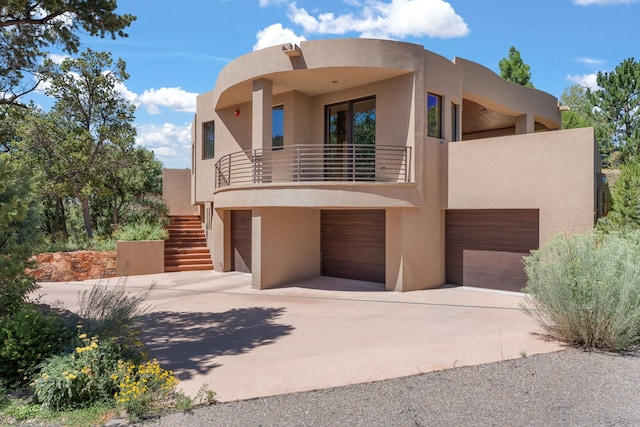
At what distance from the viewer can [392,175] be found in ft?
42.1

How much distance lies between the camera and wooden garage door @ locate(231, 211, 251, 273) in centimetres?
1628

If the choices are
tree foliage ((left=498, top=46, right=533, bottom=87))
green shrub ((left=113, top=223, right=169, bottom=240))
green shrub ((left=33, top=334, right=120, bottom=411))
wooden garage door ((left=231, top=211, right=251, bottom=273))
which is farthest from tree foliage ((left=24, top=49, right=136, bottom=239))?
tree foliage ((left=498, top=46, right=533, bottom=87))

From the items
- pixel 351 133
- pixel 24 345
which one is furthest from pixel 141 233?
pixel 24 345

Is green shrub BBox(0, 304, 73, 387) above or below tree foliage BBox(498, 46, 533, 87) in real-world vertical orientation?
below

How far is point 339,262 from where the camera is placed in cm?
1470

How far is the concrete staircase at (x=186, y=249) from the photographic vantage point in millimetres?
16953

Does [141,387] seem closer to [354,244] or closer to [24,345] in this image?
[24,345]

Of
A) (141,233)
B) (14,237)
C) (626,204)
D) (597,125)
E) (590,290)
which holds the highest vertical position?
(597,125)

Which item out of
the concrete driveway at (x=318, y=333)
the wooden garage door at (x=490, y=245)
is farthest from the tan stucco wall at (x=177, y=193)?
the wooden garage door at (x=490, y=245)

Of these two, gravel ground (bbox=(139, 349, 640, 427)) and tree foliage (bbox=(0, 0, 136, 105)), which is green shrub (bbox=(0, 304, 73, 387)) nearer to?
gravel ground (bbox=(139, 349, 640, 427))

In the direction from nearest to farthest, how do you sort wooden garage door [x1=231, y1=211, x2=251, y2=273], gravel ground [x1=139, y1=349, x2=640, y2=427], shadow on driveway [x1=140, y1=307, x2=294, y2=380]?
gravel ground [x1=139, y1=349, x2=640, y2=427] → shadow on driveway [x1=140, y1=307, x2=294, y2=380] → wooden garage door [x1=231, y1=211, x2=251, y2=273]

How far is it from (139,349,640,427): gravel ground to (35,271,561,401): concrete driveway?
341mm

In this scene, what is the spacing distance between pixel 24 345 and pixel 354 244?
10.3 meters

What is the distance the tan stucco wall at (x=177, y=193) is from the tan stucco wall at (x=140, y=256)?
749 cm
